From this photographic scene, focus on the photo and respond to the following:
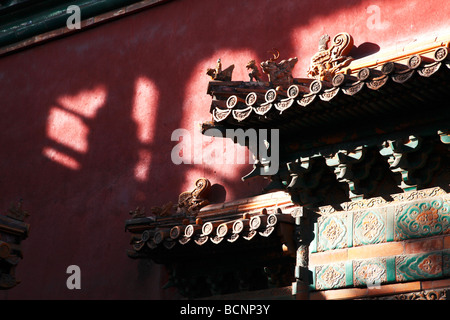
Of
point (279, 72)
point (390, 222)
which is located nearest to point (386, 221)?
point (390, 222)

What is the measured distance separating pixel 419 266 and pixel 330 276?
2.31 ft

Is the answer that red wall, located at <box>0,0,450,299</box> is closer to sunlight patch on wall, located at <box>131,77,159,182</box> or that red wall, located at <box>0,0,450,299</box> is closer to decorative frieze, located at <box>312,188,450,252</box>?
sunlight patch on wall, located at <box>131,77,159,182</box>

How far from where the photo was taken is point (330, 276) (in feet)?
23.1

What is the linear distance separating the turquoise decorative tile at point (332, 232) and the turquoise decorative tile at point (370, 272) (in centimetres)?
24

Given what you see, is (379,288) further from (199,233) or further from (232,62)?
(232,62)

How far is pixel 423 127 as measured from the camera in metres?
6.77

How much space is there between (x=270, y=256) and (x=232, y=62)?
222 centimetres

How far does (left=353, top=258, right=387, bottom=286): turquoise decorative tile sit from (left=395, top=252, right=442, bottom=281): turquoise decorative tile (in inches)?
4.5

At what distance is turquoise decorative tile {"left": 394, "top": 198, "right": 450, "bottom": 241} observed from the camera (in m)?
6.64

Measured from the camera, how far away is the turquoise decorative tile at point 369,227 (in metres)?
6.91

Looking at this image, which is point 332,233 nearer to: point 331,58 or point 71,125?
point 331,58

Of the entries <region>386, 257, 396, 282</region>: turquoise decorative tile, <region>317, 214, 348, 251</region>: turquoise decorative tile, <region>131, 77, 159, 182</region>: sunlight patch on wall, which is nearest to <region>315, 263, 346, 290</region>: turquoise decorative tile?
<region>317, 214, 348, 251</region>: turquoise decorative tile

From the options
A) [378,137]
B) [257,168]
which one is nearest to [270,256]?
[257,168]
